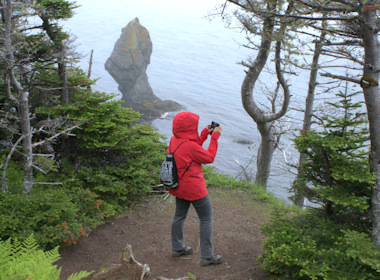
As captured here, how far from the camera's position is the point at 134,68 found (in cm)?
2941

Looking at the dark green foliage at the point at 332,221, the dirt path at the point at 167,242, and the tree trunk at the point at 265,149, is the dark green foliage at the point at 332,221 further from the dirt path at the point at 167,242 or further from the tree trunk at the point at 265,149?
the tree trunk at the point at 265,149

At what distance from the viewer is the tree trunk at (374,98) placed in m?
3.49

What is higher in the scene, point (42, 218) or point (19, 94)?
point (19, 94)

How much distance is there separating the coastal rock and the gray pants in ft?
81.0

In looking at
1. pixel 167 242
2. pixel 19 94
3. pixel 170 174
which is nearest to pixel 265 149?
pixel 167 242

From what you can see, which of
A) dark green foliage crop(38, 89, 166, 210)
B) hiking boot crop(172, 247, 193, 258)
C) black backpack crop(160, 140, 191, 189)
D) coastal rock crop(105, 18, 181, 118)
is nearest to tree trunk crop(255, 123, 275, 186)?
dark green foliage crop(38, 89, 166, 210)

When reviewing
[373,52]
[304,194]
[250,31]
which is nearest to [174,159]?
[304,194]

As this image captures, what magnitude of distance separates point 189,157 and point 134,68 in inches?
1059

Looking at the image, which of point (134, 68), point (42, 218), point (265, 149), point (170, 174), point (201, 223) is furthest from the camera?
point (134, 68)

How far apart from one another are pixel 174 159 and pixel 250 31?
4105mm

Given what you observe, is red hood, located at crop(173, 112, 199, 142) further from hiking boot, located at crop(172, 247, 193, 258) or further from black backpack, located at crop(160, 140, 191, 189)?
hiking boot, located at crop(172, 247, 193, 258)

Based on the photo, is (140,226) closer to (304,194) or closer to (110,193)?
(110,193)

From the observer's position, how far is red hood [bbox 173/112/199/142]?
3793 mm

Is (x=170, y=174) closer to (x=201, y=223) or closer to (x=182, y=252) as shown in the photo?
(x=201, y=223)
